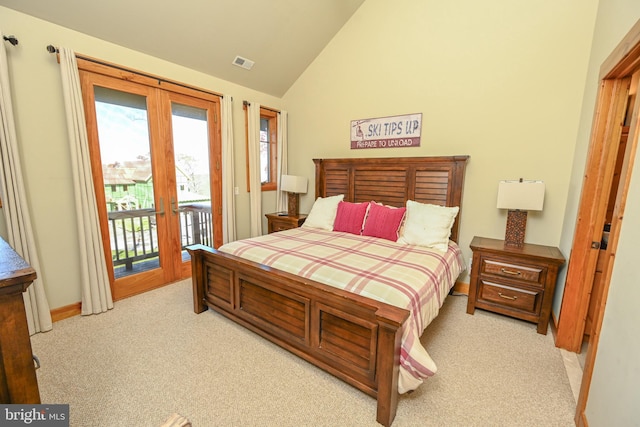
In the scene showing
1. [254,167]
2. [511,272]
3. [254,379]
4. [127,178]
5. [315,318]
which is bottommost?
[254,379]

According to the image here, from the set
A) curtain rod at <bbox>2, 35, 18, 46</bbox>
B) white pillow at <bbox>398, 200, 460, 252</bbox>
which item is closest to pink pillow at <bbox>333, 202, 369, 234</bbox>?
white pillow at <bbox>398, 200, 460, 252</bbox>

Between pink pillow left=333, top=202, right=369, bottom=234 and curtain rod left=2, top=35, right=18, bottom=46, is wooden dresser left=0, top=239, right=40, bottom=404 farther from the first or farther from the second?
pink pillow left=333, top=202, right=369, bottom=234

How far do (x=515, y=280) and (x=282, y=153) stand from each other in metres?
3.29

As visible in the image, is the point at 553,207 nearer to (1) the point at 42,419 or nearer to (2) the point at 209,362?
(2) the point at 209,362

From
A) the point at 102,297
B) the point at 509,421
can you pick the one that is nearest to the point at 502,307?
the point at 509,421

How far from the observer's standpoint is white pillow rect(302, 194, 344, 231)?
328 cm

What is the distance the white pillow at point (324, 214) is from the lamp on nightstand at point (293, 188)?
1.77 ft

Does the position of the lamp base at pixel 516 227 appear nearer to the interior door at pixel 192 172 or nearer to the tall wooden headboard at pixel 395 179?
the tall wooden headboard at pixel 395 179

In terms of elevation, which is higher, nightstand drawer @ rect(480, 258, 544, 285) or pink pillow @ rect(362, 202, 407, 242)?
pink pillow @ rect(362, 202, 407, 242)

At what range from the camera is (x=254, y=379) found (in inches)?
70.4

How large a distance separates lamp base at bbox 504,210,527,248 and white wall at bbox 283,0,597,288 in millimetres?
209

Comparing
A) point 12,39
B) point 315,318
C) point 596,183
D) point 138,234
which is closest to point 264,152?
point 138,234

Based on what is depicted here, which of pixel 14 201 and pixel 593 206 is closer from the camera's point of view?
pixel 593 206

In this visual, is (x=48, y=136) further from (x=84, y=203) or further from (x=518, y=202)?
(x=518, y=202)
